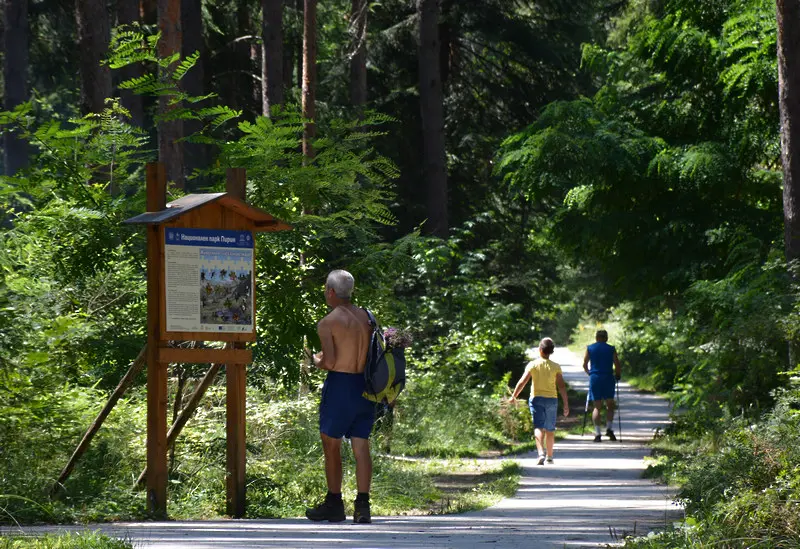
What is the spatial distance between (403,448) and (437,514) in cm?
605

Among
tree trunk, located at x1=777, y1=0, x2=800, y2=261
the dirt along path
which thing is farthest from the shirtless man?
tree trunk, located at x1=777, y1=0, x2=800, y2=261

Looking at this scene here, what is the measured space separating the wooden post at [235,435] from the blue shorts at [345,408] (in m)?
0.96

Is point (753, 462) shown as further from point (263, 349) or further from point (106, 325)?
point (106, 325)

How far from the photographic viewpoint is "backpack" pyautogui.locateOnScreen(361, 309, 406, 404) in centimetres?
908

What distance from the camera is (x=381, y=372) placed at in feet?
29.8

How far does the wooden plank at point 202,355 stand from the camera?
9.56 metres

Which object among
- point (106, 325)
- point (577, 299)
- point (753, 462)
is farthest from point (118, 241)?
point (577, 299)

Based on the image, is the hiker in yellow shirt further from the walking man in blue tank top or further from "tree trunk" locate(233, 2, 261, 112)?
"tree trunk" locate(233, 2, 261, 112)

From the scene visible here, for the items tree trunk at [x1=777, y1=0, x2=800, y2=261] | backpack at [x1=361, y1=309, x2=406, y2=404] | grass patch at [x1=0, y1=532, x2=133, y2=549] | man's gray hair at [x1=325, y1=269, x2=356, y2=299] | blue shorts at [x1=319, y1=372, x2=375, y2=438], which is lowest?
grass patch at [x1=0, y1=532, x2=133, y2=549]

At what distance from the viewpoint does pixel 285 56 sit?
30062mm

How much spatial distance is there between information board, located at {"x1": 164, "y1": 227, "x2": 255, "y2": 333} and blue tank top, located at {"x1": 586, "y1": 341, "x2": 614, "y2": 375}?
10473 millimetres

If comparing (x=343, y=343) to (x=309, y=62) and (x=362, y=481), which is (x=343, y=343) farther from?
(x=309, y=62)

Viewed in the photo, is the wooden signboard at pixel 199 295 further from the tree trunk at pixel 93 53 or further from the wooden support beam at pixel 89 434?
the tree trunk at pixel 93 53

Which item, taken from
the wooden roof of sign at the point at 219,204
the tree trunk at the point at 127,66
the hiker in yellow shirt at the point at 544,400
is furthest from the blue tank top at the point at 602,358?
the tree trunk at the point at 127,66
